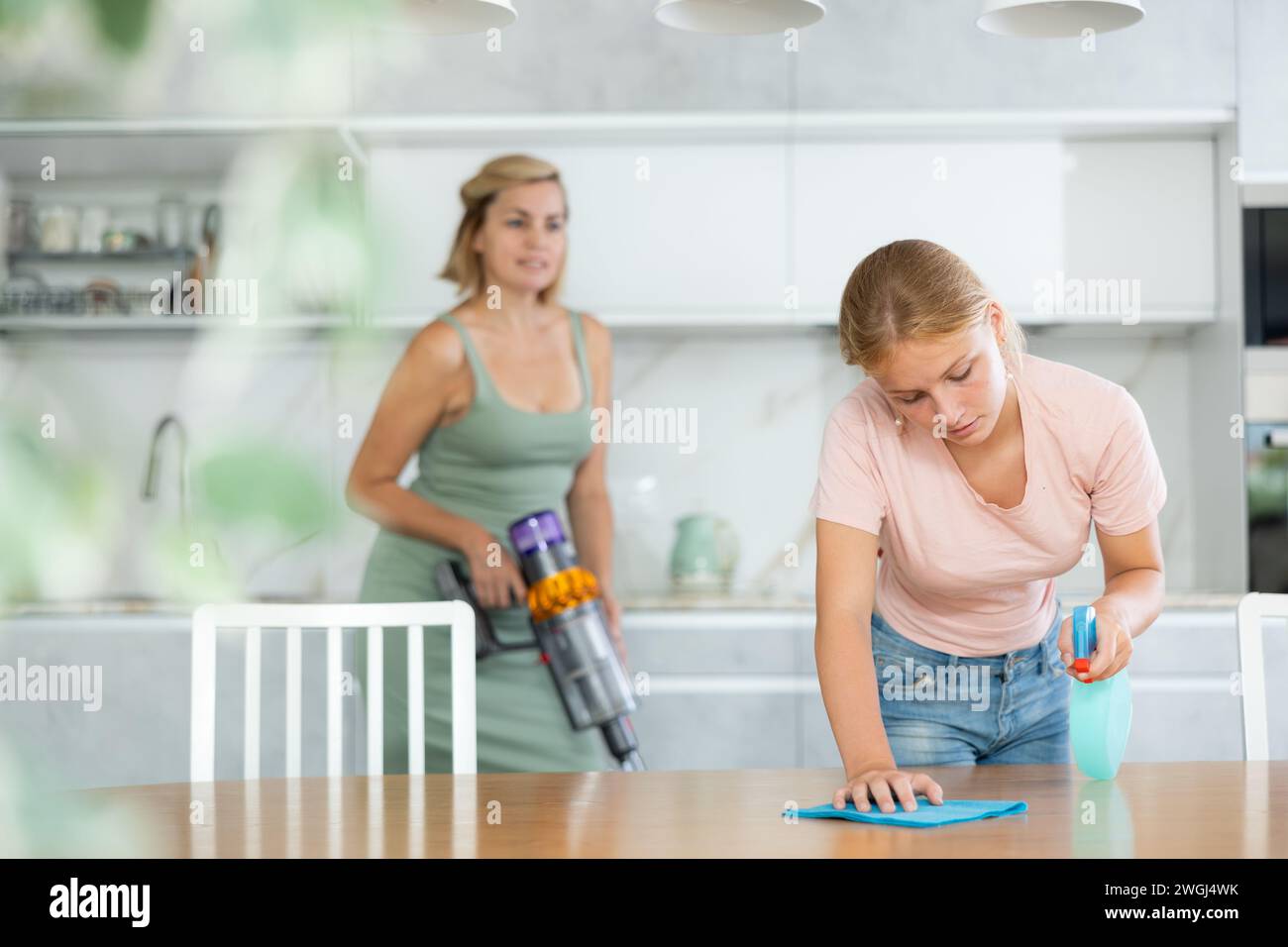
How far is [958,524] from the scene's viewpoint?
145 cm

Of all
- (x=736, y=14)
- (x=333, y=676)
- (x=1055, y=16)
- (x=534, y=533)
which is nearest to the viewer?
(x=333, y=676)

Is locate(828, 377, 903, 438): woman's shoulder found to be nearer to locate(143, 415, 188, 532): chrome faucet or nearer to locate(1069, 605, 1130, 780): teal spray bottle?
locate(1069, 605, 1130, 780): teal spray bottle

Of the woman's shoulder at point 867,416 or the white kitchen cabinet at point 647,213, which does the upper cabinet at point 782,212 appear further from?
the woman's shoulder at point 867,416

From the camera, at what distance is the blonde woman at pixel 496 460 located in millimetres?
2525

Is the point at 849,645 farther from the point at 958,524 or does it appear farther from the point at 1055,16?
the point at 1055,16

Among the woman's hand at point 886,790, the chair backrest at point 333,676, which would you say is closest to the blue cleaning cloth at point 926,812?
the woman's hand at point 886,790

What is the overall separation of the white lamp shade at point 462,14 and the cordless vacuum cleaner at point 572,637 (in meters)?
0.95

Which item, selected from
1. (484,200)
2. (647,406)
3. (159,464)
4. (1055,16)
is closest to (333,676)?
(1055,16)

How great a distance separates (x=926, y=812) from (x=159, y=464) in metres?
2.74

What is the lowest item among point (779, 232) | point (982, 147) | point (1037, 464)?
point (1037, 464)
